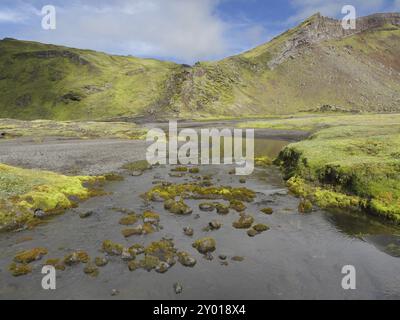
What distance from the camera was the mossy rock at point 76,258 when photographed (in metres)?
20.5

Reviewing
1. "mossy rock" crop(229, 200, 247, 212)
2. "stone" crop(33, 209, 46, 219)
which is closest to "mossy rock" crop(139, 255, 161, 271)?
"mossy rock" crop(229, 200, 247, 212)

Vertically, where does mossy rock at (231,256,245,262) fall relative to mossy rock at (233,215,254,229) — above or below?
below

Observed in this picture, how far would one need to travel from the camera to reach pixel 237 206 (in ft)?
103

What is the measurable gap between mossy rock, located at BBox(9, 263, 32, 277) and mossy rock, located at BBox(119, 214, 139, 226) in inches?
328

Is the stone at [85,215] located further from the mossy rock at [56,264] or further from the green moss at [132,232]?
the mossy rock at [56,264]

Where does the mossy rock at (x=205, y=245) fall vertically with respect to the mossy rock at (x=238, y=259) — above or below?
above

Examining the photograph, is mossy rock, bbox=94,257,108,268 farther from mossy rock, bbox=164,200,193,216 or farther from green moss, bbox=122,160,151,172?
green moss, bbox=122,160,151,172

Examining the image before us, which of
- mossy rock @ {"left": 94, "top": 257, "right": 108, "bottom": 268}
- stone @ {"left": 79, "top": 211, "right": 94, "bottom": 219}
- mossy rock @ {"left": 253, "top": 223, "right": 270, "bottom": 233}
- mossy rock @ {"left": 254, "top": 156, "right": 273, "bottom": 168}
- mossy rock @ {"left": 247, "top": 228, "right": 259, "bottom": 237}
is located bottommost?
mossy rock @ {"left": 94, "top": 257, "right": 108, "bottom": 268}

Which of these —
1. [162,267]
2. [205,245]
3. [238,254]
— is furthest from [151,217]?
[238,254]

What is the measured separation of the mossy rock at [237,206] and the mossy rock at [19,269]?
17.4 meters

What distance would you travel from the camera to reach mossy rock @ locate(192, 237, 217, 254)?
73.4 feet

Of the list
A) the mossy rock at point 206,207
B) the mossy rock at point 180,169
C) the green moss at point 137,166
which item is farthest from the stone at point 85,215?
the mossy rock at point 180,169

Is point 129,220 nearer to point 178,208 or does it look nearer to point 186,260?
point 178,208

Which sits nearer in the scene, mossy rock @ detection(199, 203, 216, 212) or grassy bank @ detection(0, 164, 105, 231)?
grassy bank @ detection(0, 164, 105, 231)
